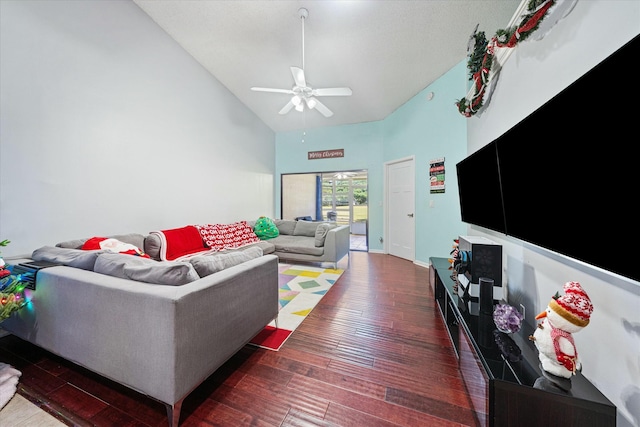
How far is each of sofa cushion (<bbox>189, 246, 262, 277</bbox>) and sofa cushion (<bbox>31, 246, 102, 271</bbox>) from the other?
27.5 inches

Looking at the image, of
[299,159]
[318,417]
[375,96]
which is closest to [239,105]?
[299,159]

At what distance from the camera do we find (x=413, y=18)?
2523mm

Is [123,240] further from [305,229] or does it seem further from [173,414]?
[305,229]

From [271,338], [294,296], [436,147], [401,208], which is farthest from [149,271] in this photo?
[401,208]

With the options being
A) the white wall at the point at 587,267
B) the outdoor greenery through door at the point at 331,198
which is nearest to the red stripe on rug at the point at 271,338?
the white wall at the point at 587,267

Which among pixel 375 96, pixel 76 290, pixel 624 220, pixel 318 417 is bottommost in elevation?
pixel 318 417

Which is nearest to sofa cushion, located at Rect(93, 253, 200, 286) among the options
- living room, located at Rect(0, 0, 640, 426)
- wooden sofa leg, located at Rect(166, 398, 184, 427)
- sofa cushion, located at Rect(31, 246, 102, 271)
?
sofa cushion, located at Rect(31, 246, 102, 271)

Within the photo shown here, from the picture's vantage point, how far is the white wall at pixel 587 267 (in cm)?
77

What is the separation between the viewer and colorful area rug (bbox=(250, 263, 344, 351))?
5.96ft

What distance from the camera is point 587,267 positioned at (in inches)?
37.8

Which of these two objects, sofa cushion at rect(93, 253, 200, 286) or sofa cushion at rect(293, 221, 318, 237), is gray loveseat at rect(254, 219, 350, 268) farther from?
sofa cushion at rect(93, 253, 200, 286)

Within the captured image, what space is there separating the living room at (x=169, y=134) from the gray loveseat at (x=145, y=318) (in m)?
0.99

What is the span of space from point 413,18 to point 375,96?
1.62 m

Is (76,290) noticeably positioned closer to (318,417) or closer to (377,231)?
(318,417)
